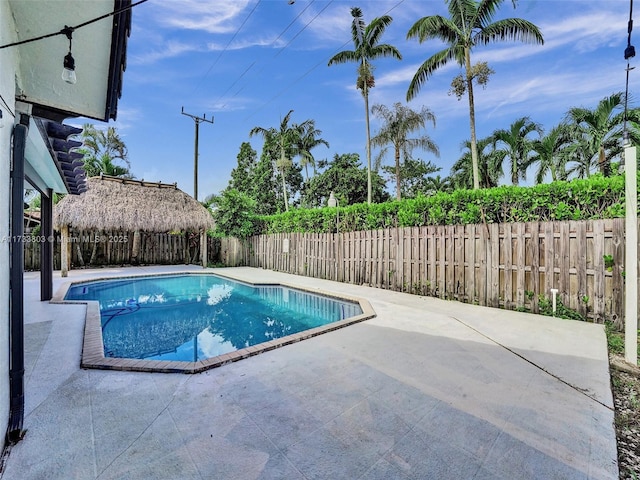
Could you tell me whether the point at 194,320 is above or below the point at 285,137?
below

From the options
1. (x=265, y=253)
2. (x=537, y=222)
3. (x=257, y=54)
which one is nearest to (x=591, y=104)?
(x=537, y=222)

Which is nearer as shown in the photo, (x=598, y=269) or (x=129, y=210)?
(x=598, y=269)

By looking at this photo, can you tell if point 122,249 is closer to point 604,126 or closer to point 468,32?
point 468,32

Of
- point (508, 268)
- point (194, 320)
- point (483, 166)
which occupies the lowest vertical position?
point (194, 320)

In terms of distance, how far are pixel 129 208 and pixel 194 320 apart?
972cm

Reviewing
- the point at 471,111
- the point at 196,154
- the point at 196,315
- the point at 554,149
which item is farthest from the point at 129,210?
the point at 554,149

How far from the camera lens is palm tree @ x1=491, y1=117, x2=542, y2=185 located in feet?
53.0

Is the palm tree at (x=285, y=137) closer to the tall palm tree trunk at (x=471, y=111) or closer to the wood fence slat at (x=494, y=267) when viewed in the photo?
the tall palm tree trunk at (x=471, y=111)

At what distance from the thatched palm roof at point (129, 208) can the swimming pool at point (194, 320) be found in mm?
3594

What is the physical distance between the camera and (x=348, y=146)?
2436cm

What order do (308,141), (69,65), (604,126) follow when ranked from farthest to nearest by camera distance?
(308,141), (604,126), (69,65)

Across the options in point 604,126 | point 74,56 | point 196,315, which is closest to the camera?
point 74,56

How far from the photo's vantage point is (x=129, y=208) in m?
13.6

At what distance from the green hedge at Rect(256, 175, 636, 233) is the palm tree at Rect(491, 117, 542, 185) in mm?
12520
